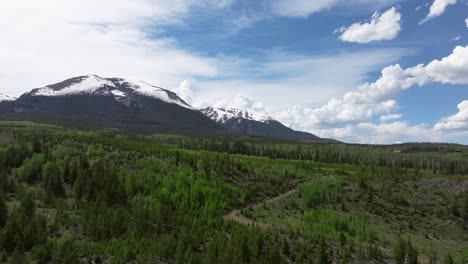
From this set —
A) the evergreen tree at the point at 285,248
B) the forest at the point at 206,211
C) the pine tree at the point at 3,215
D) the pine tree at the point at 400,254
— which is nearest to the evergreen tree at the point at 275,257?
the forest at the point at 206,211

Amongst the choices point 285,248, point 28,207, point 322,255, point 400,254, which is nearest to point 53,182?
point 28,207

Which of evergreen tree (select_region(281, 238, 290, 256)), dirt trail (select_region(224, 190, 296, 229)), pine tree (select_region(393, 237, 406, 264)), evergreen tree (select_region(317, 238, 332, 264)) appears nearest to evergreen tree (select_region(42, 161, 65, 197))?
dirt trail (select_region(224, 190, 296, 229))

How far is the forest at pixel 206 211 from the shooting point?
24.1 metres

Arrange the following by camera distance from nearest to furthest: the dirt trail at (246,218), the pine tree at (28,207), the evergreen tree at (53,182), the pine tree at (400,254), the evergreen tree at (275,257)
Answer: the evergreen tree at (275,257)
the pine tree at (28,207)
the pine tree at (400,254)
the dirt trail at (246,218)
the evergreen tree at (53,182)

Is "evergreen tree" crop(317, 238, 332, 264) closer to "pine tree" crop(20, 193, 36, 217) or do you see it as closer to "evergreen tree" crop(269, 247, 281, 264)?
"evergreen tree" crop(269, 247, 281, 264)

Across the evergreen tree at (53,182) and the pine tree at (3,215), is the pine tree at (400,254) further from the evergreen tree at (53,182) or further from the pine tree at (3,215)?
the evergreen tree at (53,182)

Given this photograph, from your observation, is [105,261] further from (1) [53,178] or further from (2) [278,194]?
(2) [278,194]

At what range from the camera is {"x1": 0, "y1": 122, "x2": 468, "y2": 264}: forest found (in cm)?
2406

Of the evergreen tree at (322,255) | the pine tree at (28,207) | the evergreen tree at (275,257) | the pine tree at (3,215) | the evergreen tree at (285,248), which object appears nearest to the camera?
the evergreen tree at (275,257)

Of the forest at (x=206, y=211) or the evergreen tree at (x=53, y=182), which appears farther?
the evergreen tree at (x=53, y=182)

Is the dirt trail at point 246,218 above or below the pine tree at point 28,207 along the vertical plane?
below

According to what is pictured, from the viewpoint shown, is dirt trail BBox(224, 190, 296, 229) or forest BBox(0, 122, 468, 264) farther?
dirt trail BBox(224, 190, 296, 229)

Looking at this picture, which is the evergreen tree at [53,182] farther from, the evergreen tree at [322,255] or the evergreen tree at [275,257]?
the evergreen tree at [322,255]

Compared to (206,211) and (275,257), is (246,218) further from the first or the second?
(275,257)
